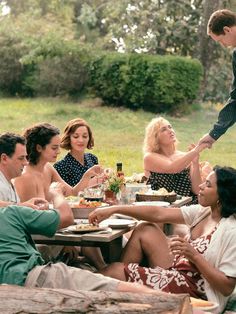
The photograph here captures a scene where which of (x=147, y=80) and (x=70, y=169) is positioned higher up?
(x=147, y=80)

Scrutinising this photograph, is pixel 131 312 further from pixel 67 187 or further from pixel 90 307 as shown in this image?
pixel 67 187

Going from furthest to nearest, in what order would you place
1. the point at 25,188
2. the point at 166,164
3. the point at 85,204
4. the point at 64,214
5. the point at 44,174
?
the point at 166,164
the point at 44,174
the point at 25,188
the point at 85,204
the point at 64,214

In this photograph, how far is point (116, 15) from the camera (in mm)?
15531

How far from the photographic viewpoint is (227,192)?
11.7 feet

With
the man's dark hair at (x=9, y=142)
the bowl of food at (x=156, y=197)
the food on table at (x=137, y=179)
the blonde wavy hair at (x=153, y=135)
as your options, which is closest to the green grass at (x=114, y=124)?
the food on table at (x=137, y=179)

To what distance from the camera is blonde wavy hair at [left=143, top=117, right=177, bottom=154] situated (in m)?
5.80

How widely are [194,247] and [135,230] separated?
0.58 m

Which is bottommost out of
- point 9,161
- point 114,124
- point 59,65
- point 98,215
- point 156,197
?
point 114,124

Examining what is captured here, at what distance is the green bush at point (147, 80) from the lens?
13.9m

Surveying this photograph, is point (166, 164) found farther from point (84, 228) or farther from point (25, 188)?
point (84, 228)

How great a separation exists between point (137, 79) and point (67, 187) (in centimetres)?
879

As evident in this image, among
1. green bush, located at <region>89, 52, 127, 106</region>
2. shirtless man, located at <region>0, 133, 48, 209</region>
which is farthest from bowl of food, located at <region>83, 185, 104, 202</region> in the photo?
green bush, located at <region>89, 52, 127, 106</region>

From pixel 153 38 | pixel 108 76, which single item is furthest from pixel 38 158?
pixel 153 38

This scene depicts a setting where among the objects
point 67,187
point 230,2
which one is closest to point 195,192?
point 67,187
